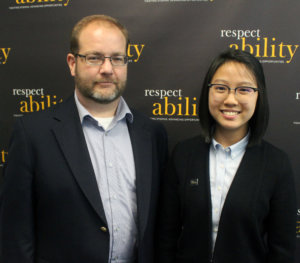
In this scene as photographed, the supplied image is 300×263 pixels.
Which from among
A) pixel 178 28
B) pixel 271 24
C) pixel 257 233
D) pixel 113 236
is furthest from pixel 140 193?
pixel 271 24

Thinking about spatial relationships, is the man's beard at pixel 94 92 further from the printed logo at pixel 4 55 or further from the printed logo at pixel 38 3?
the printed logo at pixel 4 55

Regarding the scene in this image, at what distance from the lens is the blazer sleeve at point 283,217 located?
4.20ft

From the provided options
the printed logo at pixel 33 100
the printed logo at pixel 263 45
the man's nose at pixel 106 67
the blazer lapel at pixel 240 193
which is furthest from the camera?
the printed logo at pixel 33 100

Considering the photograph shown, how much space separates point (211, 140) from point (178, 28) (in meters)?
0.93

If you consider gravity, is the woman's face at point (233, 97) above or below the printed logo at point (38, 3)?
below

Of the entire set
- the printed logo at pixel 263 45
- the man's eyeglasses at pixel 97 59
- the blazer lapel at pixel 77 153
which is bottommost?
the blazer lapel at pixel 77 153

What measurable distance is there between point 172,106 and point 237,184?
2.98ft

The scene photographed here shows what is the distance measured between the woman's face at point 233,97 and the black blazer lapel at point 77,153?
0.67 m

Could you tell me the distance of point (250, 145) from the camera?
134 cm

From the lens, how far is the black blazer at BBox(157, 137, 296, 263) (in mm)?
1259

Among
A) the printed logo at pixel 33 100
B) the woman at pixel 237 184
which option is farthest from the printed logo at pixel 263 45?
the printed logo at pixel 33 100

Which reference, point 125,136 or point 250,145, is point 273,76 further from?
point 125,136

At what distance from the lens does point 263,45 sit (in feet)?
6.21

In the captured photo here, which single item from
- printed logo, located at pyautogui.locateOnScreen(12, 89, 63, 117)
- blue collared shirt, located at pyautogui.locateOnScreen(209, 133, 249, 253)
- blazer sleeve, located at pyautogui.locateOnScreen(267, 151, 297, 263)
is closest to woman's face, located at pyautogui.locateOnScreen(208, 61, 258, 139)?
blue collared shirt, located at pyautogui.locateOnScreen(209, 133, 249, 253)
